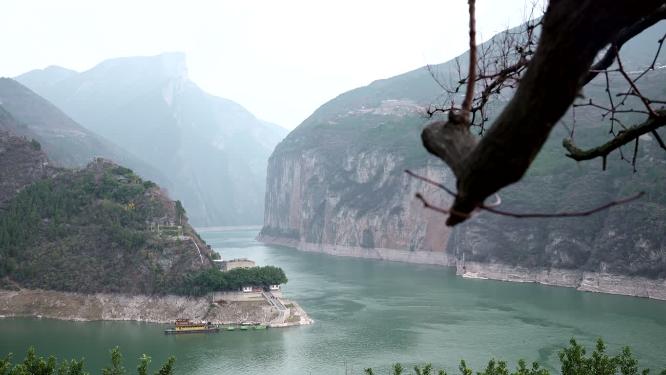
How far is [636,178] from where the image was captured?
2461 inches

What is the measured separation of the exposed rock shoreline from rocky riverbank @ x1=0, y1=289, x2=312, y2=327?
29208mm

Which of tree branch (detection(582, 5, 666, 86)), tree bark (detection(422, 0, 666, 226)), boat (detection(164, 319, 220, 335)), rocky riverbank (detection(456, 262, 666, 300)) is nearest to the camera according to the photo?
tree bark (detection(422, 0, 666, 226))

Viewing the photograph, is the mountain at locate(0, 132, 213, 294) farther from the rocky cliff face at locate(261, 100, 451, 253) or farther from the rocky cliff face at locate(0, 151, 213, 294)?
the rocky cliff face at locate(261, 100, 451, 253)

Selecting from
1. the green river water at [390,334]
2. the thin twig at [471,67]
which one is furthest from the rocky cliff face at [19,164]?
the thin twig at [471,67]

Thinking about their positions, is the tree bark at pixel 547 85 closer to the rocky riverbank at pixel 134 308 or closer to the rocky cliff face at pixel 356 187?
the rocky riverbank at pixel 134 308

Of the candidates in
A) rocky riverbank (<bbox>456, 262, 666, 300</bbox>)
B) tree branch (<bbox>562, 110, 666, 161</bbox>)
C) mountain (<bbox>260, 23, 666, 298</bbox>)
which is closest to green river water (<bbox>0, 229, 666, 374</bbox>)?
rocky riverbank (<bbox>456, 262, 666, 300</bbox>)

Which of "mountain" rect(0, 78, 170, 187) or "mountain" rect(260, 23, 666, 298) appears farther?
"mountain" rect(0, 78, 170, 187)

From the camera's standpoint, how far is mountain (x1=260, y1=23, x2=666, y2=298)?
58250 millimetres

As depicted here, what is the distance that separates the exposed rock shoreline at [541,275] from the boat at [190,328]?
34948 millimetres

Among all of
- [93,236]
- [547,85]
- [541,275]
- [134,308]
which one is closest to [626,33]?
[547,85]

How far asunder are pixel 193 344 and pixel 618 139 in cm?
3668

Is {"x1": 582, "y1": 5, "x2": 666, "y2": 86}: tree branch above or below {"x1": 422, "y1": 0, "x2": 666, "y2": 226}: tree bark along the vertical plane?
above

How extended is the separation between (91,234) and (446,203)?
178 ft

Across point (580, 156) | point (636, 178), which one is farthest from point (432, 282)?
point (580, 156)
